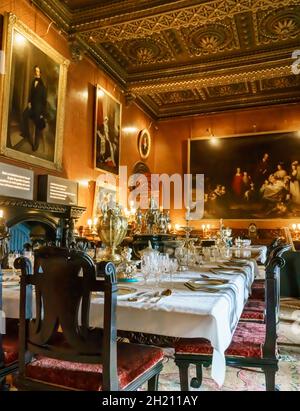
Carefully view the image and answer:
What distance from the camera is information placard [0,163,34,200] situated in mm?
4711

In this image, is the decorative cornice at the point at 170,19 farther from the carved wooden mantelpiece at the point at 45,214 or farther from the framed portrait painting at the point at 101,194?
the carved wooden mantelpiece at the point at 45,214

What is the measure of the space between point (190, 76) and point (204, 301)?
7.75m

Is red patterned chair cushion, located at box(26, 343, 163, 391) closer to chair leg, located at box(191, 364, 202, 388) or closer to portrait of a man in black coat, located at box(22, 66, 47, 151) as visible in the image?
chair leg, located at box(191, 364, 202, 388)

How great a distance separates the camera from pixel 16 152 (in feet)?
16.7

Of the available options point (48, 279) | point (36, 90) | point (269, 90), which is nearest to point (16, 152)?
point (36, 90)

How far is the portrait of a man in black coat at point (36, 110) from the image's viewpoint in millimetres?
5364

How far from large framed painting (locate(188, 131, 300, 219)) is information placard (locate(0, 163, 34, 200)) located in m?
6.41

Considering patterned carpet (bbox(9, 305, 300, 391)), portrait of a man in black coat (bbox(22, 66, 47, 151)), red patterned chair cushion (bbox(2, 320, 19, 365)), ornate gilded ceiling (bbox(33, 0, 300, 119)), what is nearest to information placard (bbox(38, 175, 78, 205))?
portrait of a man in black coat (bbox(22, 66, 47, 151))

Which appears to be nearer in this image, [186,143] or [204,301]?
[204,301]

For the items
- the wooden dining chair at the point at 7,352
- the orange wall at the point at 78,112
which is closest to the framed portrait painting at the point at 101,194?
the orange wall at the point at 78,112

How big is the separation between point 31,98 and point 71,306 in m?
4.82

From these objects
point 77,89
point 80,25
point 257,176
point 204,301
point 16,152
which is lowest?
point 204,301

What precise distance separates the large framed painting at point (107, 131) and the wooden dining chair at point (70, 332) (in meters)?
6.08

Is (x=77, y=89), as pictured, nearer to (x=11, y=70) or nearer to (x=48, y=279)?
(x=11, y=70)
